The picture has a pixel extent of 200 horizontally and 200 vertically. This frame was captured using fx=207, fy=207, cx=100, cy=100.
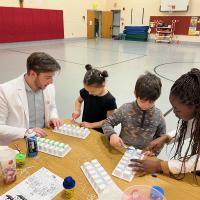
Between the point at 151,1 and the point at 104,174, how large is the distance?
1243cm

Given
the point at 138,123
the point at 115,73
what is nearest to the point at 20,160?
the point at 138,123

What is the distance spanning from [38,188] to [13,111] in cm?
79

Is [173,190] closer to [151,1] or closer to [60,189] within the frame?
[60,189]

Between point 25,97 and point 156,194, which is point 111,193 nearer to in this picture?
point 156,194

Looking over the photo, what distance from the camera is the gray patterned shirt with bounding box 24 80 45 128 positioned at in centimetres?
162

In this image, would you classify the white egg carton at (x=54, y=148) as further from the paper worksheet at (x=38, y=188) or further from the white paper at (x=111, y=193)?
the white paper at (x=111, y=193)

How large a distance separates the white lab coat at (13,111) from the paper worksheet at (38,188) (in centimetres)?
54

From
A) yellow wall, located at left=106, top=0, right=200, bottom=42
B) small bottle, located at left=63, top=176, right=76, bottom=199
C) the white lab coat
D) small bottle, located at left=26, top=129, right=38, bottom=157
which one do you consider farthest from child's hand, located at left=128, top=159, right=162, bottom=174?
yellow wall, located at left=106, top=0, right=200, bottom=42

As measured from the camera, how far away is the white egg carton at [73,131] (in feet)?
4.28

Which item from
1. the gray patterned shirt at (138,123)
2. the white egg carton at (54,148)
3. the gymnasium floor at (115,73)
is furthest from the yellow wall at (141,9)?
the white egg carton at (54,148)

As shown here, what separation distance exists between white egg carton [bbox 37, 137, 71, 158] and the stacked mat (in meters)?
11.7

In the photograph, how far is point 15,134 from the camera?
143 cm

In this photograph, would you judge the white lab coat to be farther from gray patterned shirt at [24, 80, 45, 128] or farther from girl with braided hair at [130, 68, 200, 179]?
girl with braided hair at [130, 68, 200, 179]

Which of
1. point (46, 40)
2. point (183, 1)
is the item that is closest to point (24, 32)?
point (46, 40)
